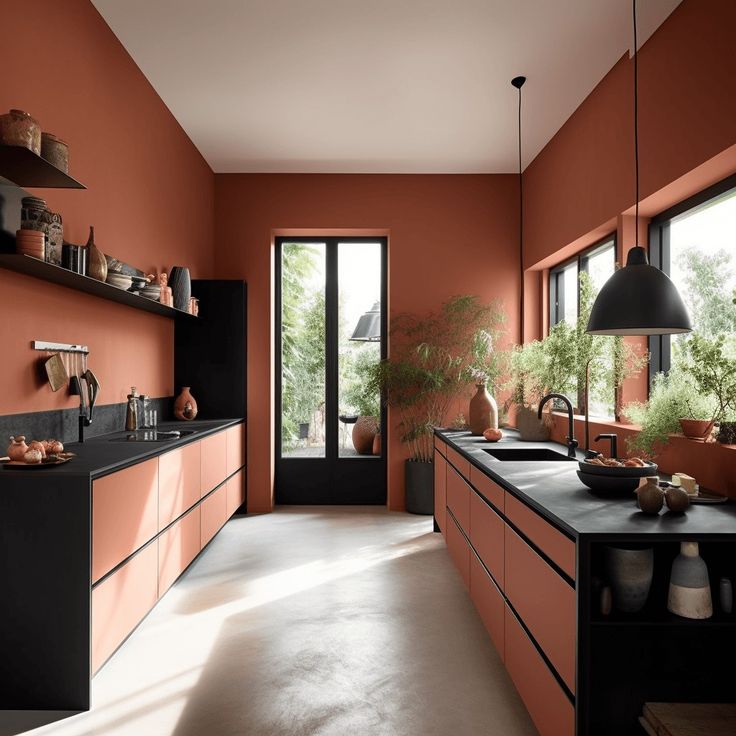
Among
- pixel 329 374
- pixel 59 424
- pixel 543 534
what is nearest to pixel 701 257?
pixel 543 534

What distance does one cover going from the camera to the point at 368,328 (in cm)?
600

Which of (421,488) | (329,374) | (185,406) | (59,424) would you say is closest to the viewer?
(59,424)

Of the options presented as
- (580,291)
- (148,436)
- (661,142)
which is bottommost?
(148,436)

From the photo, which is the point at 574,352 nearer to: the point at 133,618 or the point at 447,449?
the point at 447,449

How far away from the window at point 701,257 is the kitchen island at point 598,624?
52.4 inches

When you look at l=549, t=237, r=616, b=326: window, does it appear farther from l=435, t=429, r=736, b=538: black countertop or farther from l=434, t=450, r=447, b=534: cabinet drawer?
l=435, t=429, r=736, b=538: black countertop

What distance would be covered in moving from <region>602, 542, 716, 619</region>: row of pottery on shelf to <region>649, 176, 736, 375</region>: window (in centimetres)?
160

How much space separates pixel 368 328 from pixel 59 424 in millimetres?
3419

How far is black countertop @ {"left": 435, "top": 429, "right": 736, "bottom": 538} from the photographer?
1.67 m

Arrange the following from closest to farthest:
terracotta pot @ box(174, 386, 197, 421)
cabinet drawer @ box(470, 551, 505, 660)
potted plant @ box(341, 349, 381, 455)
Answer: cabinet drawer @ box(470, 551, 505, 660)
terracotta pot @ box(174, 386, 197, 421)
potted plant @ box(341, 349, 381, 455)

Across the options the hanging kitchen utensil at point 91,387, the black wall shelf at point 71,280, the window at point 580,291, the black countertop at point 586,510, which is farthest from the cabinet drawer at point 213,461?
the window at point 580,291

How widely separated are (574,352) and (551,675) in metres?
2.13

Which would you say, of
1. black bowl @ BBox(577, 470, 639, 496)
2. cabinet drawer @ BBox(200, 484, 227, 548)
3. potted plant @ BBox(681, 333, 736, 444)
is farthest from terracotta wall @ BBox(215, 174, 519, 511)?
black bowl @ BBox(577, 470, 639, 496)

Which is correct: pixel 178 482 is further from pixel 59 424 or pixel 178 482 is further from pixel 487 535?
pixel 487 535
